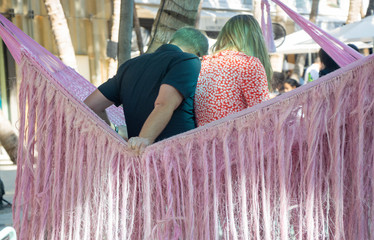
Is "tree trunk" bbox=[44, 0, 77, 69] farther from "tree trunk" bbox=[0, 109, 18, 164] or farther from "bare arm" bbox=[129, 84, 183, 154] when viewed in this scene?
"bare arm" bbox=[129, 84, 183, 154]

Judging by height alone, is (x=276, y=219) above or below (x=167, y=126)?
below

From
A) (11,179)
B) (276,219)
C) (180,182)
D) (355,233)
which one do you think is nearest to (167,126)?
(180,182)

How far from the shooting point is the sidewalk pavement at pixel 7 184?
5.21 metres

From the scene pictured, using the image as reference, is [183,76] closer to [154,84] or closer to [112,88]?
[154,84]

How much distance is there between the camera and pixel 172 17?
13.0 feet

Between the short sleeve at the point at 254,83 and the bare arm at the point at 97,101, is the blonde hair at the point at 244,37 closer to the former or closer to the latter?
the short sleeve at the point at 254,83

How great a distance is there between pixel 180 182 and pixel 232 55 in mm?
968

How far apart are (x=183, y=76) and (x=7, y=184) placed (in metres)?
5.99

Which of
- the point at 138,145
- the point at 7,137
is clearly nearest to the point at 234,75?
the point at 138,145

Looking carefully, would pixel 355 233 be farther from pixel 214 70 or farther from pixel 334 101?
pixel 214 70

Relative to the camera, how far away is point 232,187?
2.18 meters

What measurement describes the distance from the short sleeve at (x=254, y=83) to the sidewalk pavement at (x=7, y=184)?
2.97 m

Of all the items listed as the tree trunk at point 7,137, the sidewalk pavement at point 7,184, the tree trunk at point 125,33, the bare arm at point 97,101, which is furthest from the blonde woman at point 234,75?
the tree trunk at point 7,137

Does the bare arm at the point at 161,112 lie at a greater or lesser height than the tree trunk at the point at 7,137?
greater
